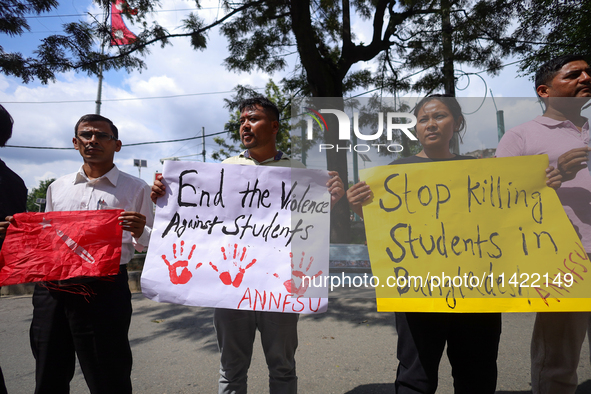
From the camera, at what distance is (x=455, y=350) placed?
5.03 ft

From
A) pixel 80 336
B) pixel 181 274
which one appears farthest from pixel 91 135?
pixel 80 336

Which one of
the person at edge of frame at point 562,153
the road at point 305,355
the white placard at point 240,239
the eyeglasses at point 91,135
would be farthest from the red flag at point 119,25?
the person at edge of frame at point 562,153

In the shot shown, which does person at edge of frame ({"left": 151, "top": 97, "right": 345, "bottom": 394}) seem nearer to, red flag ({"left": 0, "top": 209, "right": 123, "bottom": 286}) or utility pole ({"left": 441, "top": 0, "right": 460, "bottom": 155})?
red flag ({"left": 0, "top": 209, "right": 123, "bottom": 286})

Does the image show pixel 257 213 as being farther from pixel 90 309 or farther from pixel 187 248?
pixel 90 309

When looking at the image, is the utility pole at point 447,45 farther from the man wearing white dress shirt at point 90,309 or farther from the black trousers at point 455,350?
the man wearing white dress shirt at point 90,309

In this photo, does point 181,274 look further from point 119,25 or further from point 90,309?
point 119,25

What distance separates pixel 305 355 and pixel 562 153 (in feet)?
8.00

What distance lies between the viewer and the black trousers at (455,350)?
1.49 metres

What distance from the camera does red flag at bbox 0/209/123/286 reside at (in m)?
1.61

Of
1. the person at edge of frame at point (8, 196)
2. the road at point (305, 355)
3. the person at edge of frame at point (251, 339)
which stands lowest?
the road at point (305, 355)

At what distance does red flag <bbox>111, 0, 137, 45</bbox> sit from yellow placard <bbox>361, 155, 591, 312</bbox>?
564cm

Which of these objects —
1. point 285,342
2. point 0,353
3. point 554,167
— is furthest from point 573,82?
point 0,353

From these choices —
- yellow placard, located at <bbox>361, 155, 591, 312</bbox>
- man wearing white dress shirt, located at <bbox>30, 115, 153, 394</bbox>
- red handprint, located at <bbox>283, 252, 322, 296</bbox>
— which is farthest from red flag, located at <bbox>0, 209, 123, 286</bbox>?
yellow placard, located at <bbox>361, 155, 591, 312</bbox>

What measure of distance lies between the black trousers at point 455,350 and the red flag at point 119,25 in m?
6.09
